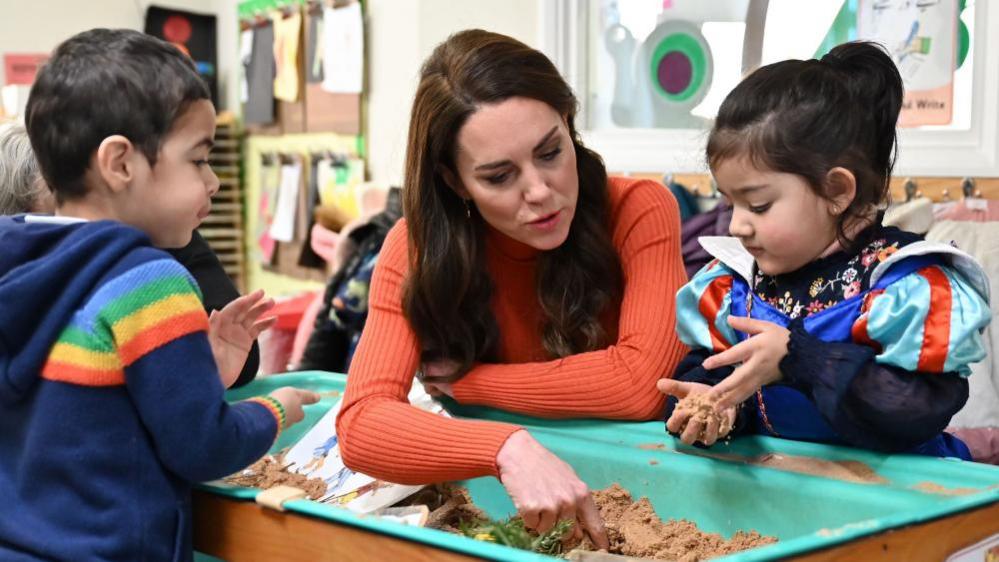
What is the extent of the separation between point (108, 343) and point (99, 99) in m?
0.26

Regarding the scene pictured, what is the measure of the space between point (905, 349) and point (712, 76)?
171cm

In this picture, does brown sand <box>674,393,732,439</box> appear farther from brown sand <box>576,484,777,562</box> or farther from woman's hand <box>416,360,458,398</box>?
woman's hand <box>416,360,458,398</box>

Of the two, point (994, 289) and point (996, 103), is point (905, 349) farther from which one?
point (996, 103)

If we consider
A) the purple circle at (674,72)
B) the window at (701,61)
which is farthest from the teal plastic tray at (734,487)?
the purple circle at (674,72)

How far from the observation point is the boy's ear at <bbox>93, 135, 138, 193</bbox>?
121cm

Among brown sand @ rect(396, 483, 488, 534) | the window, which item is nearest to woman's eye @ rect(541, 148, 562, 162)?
brown sand @ rect(396, 483, 488, 534)

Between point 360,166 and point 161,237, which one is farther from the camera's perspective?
point 360,166

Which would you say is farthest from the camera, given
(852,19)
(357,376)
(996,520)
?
(852,19)

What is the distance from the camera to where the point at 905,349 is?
4.18 feet

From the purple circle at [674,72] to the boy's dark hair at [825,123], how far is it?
153 cm

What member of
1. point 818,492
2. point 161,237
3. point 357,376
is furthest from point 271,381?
point 818,492

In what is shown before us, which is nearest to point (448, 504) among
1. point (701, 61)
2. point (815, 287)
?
point (815, 287)

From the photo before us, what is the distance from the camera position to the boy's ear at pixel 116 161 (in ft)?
3.97

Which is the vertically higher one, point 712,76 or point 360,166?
point 712,76
